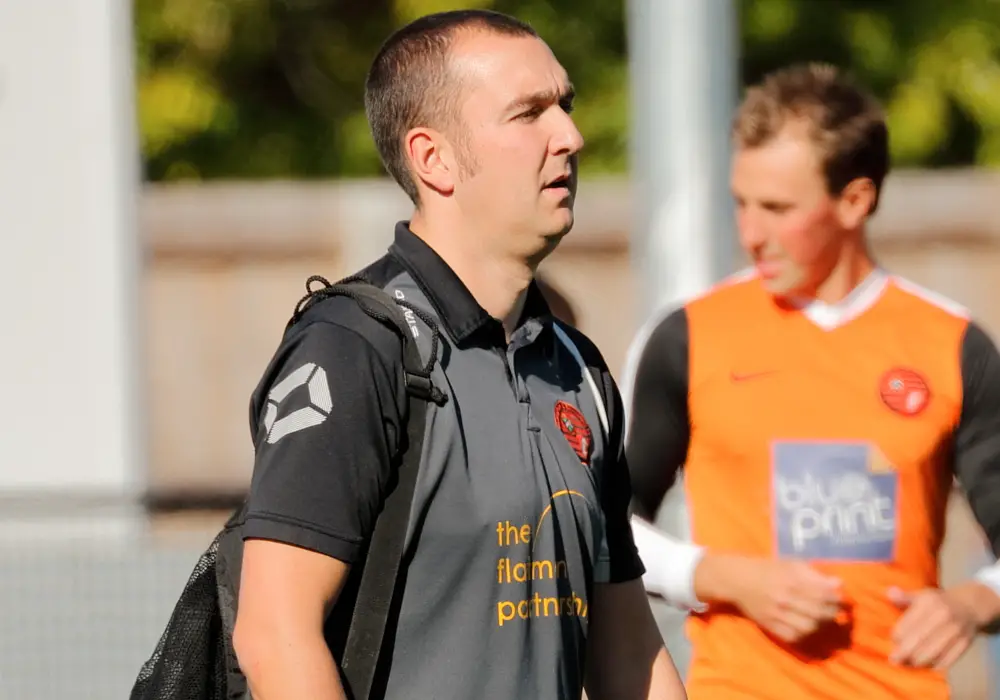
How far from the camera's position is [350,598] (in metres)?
2.67

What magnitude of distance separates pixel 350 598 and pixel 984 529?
192 cm

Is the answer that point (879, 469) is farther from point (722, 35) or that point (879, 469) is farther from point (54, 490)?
point (54, 490)

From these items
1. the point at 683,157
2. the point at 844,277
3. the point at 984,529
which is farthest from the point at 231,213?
the point at 984,529

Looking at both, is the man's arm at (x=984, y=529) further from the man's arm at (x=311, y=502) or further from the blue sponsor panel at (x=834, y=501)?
the man's arm at (x=311, y=502)

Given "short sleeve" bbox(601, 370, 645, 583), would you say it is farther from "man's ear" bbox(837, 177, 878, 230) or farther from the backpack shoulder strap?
"man's ear" bbox(837, 177, 878, 230)

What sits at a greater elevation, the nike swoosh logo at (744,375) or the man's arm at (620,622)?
the nike swoosh logo at (744,375)

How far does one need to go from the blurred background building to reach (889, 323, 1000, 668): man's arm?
1681mm

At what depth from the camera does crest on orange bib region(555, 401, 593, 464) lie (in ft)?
9.62

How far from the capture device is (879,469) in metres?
4.03

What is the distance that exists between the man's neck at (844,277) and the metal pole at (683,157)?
1.96 metres

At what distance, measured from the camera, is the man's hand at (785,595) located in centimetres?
383

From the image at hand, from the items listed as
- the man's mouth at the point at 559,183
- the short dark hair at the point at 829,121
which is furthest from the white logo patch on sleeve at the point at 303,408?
the short dark hair at the point at 829,121

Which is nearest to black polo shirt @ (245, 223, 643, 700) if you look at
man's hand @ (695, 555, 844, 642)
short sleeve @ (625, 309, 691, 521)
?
man's hand @ (695, 555, 844, 642)

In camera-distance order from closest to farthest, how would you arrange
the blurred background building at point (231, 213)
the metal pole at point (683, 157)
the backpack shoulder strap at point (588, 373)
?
the backpack shoulder strap at point (588, 373) < the metal pole at point (683, 157) < the blurred background building at point (231, 213)
